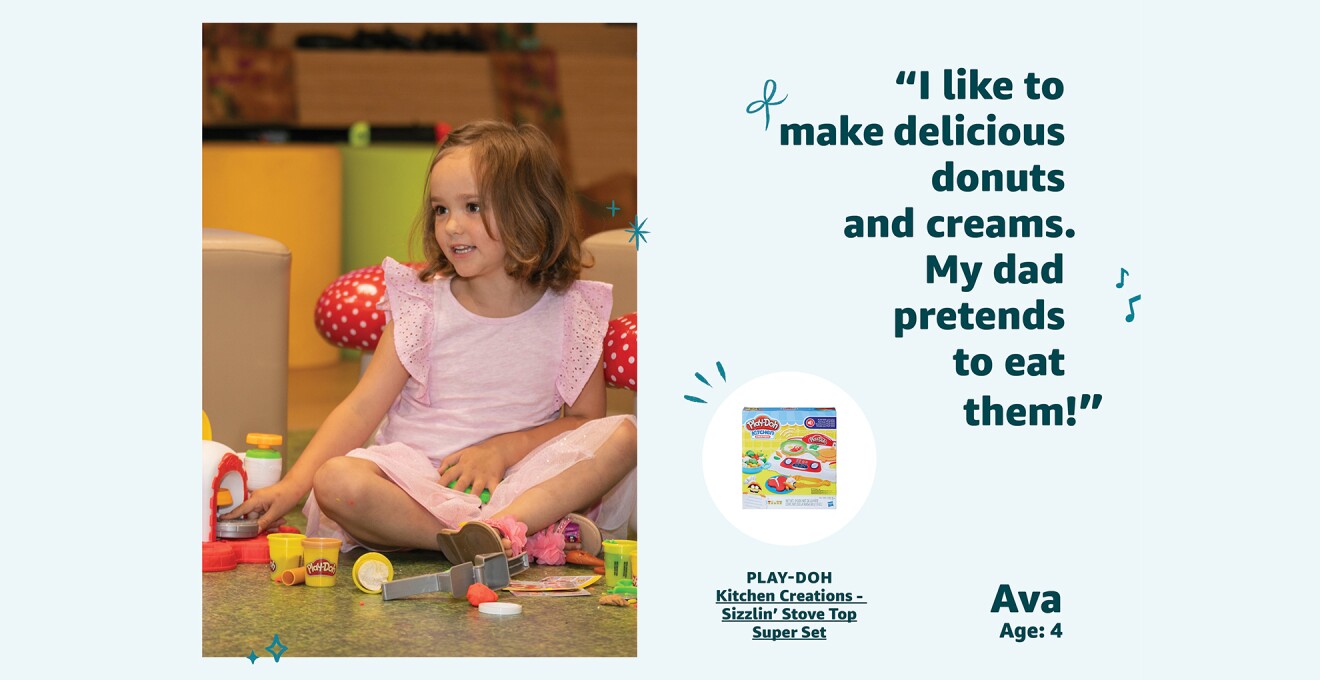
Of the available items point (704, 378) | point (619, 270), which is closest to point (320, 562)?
point (704, 378)

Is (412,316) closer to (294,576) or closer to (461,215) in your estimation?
(461,215)

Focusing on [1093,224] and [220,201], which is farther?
[220,201]

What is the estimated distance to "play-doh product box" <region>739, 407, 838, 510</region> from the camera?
2.12 m

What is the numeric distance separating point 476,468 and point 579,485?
0.61 ft

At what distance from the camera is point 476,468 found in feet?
Answer: 9.15

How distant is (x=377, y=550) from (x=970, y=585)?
1075 millimetres

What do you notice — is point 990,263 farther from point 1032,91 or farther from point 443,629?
point 443,629

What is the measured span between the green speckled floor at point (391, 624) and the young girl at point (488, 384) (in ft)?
0.68

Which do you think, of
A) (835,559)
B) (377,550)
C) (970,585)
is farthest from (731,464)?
(377,550)

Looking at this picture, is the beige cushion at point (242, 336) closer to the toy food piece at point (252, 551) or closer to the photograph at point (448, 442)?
the photograph at point (448, 442)

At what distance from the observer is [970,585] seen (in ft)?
6.94

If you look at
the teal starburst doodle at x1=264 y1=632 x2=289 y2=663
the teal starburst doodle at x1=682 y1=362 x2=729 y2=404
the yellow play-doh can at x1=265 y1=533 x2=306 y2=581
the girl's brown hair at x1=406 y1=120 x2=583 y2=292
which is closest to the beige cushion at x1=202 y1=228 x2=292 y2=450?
the girl's brown hair at x1=406 y1=120 x2=583 y2=292

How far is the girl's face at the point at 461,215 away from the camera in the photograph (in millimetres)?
2777

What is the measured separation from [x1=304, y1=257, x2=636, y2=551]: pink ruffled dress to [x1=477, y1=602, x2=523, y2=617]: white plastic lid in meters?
0.50
